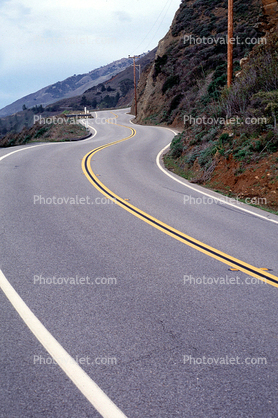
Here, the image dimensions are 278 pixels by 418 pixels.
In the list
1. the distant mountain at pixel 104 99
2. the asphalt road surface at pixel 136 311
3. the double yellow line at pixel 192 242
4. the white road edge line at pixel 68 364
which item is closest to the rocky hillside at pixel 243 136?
the asphalt road surface at pixel 136 311

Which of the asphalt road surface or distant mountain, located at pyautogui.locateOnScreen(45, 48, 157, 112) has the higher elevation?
distant mountain, located at pyautogui.locateOnScreen(45, 48, 157, 112)

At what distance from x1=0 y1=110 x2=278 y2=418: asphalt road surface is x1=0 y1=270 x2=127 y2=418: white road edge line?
11 millimetres

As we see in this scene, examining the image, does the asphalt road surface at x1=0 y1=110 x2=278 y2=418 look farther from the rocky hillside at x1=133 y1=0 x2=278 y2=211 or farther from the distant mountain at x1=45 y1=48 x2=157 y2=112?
the distant mountain at x1=45 y1=48 x2=157 y2=112

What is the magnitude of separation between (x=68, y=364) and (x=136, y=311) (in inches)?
45.0

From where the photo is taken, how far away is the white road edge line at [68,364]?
2709 millimetres

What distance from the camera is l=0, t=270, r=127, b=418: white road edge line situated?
8.89 feet

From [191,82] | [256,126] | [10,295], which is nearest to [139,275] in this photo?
[10,295]

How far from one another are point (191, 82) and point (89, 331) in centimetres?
3635

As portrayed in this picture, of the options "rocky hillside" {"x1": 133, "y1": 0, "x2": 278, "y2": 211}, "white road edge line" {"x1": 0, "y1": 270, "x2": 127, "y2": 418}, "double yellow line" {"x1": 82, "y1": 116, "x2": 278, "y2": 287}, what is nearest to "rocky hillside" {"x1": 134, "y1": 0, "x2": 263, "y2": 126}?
"rocky hillside" {"x1": 133, "y1": 0, "x2": 278, "y2": 211}

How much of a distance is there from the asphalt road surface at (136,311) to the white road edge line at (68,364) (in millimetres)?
11

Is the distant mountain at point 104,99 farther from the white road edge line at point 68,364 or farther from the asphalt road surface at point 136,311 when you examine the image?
the white road edge line at point 68,364

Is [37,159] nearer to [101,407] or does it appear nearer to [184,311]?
[184,311]

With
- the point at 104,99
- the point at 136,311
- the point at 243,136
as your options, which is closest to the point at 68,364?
the point at 136,311

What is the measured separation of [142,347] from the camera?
3436 mm
